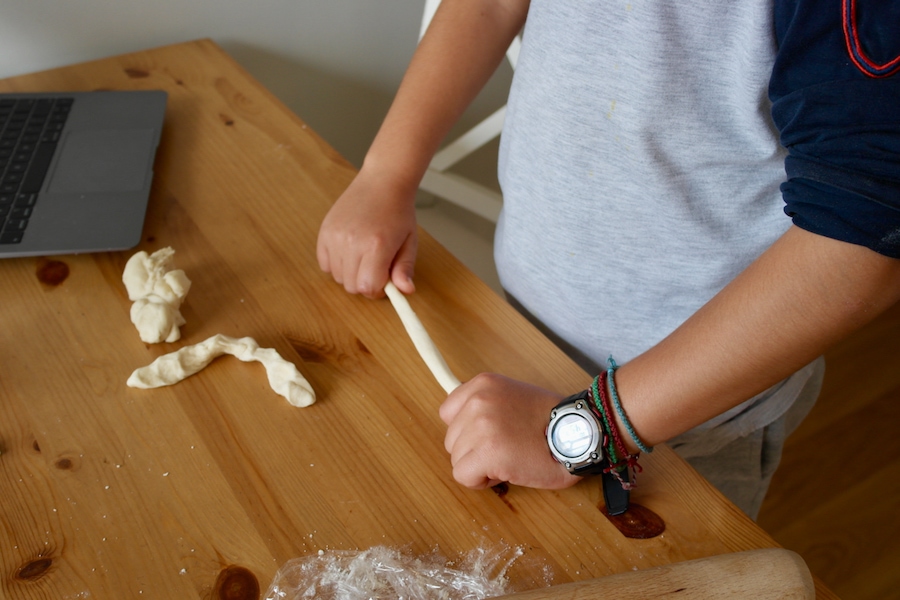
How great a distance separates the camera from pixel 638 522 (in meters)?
0.48

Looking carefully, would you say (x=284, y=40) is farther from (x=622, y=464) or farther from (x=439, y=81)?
(x=622, y=464)

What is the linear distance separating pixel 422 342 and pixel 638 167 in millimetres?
240

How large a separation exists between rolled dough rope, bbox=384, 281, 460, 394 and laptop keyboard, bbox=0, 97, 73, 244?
36 centimetres

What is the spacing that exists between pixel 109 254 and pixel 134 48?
493mm

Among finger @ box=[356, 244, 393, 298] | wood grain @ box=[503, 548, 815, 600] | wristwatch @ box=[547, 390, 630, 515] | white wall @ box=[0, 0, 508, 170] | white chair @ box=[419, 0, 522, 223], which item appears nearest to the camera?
wood grain @ box=[503, 548, 815, 600]

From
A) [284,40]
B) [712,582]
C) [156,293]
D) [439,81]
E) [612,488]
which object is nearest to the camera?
[712,582]

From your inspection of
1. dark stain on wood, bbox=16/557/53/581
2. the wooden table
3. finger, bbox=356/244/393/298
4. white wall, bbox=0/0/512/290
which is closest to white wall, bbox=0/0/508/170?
white wall, bbox=0/0/512/290

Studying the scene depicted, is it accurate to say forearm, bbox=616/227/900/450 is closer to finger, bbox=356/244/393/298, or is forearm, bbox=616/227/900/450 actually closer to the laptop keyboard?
finger, bbox=356/244/393/298

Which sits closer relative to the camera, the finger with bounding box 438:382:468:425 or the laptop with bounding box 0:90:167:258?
the finger with bounding box 438:382:468:425

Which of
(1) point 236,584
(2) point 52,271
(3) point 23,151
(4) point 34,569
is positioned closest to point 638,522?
(1) point 236,584

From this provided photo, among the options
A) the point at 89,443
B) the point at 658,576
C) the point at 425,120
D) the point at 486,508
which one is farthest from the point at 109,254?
the point at 658,576

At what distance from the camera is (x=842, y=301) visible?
1.42 ft

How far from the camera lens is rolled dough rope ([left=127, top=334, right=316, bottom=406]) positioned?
550mm

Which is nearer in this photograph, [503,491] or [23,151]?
[503,491]
